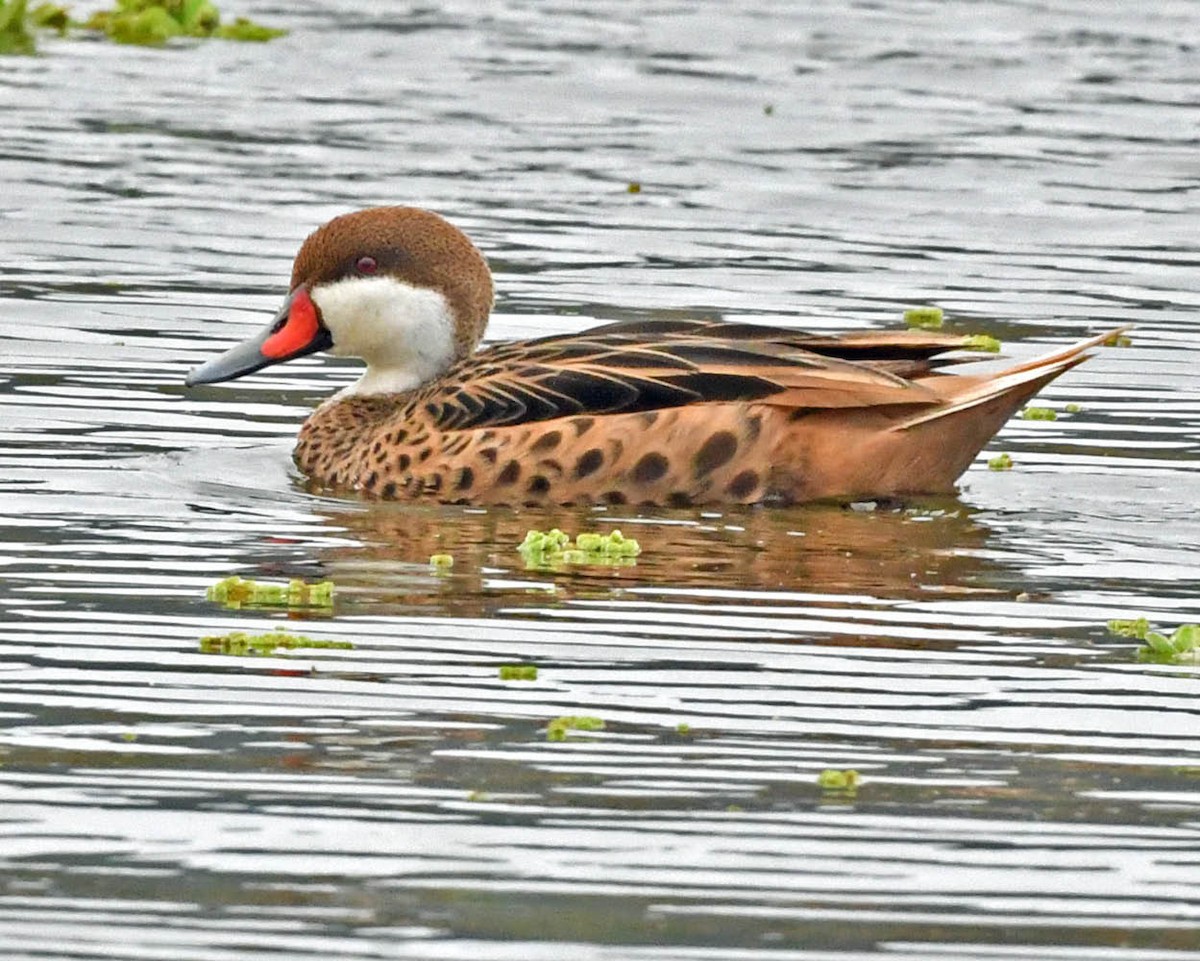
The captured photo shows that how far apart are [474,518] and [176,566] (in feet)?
4.61

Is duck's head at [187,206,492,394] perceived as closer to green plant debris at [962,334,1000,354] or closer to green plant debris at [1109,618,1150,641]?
green plant debris at [962,334,1000,354]

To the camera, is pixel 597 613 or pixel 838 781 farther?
pixel 597 613

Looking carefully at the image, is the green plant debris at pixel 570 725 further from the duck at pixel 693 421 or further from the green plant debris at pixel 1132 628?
the duck at pixel 693 421

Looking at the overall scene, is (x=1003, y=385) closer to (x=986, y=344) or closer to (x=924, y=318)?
(x=986, y=344)

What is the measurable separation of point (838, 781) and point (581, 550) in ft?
9.41

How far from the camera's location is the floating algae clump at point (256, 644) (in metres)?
8.67

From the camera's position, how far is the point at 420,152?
803 inches

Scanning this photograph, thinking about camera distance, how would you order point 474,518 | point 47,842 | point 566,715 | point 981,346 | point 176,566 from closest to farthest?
point 47,842 < point 566,715 < point 176,566 < point 474,518 < point 981,346

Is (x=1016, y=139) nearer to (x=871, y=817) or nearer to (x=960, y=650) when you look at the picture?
(x=960, y=650)

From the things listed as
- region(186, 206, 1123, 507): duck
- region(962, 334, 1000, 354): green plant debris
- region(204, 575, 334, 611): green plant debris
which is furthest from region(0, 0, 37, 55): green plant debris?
region(204, 575, 334, 611): green plant debris

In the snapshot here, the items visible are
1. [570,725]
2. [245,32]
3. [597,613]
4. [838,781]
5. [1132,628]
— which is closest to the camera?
[838,781]

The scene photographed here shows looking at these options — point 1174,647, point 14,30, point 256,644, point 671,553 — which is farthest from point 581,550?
point 14,30

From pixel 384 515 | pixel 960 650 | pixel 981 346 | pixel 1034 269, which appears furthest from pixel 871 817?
pixel 1034 269

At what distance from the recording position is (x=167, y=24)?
989 inches
